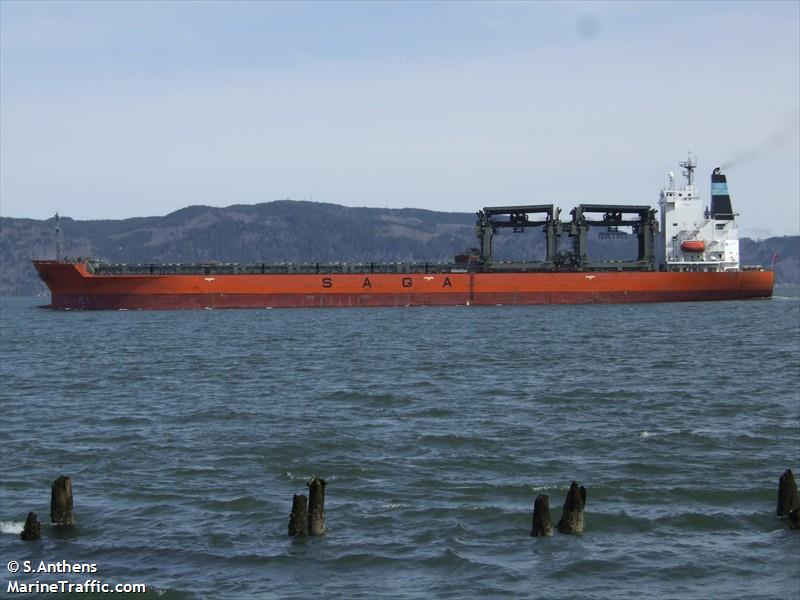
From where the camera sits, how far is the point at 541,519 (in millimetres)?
15047

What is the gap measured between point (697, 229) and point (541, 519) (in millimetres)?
67881

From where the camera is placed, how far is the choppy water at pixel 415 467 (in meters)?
13.9

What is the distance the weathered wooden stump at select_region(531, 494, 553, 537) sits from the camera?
15.0 metres

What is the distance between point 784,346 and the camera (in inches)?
1684

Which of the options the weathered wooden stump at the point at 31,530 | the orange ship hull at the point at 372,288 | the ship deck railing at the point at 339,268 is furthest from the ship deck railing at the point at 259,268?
the weathered wooden stump at the point at 31,530

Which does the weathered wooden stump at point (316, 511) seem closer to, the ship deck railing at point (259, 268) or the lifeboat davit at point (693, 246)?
the ship deck railing at point (259, 268)

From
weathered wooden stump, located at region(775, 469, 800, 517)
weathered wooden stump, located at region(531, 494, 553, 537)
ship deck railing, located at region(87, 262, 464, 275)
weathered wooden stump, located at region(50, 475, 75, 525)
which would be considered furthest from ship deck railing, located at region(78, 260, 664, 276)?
Result: weathered wooden stump, located at region(531, 494, 553, 537)

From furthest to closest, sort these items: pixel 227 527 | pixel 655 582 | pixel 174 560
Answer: pixel 227 527
pixel 174 560
pixel 655 582

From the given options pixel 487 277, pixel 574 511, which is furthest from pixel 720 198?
pixel 574 511

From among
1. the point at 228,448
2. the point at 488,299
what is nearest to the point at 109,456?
the point at 228,448

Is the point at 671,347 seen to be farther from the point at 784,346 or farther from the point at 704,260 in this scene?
the point at 704,260

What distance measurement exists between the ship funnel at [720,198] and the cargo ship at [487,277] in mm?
77

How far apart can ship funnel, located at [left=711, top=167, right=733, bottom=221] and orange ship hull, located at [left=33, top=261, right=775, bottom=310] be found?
608cm

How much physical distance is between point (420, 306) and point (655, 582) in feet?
204
